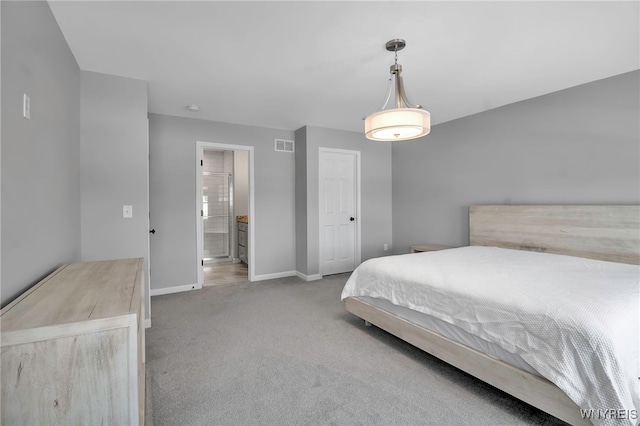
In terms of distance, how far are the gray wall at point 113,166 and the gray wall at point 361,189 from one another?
90.4 inches

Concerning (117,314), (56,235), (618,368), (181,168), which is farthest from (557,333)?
(181,168)

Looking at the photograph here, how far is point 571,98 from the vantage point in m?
3.19

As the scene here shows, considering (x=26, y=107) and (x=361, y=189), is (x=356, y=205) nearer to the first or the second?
(x=361, y=189)

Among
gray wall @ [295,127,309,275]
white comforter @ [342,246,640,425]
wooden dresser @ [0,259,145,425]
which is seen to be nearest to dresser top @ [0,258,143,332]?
wooden dresser @ [0,259,145,425]

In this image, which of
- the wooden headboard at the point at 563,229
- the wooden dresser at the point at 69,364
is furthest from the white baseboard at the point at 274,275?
the wooden dresser at the point at 69,364

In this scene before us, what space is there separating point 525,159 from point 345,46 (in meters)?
2.67

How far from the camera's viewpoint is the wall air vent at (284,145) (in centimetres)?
479

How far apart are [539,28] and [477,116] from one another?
2074 millimetres

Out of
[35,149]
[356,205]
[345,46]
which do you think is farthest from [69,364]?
[356,205]

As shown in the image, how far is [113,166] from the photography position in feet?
9.00

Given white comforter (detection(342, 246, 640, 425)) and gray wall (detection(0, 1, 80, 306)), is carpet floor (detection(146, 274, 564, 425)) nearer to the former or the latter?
white comforter (detection(342, 246, 640, 425))

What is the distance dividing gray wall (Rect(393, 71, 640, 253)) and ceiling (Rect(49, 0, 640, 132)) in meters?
0.25

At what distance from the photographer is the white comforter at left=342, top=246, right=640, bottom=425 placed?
132 centimetres

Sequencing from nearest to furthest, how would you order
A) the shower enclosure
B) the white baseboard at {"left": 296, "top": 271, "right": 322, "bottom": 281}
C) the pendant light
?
the pendant light, the white baseboard at {"left": 296, "top": 271, "right": 322, "bottom": 281}, the shower enclosure
